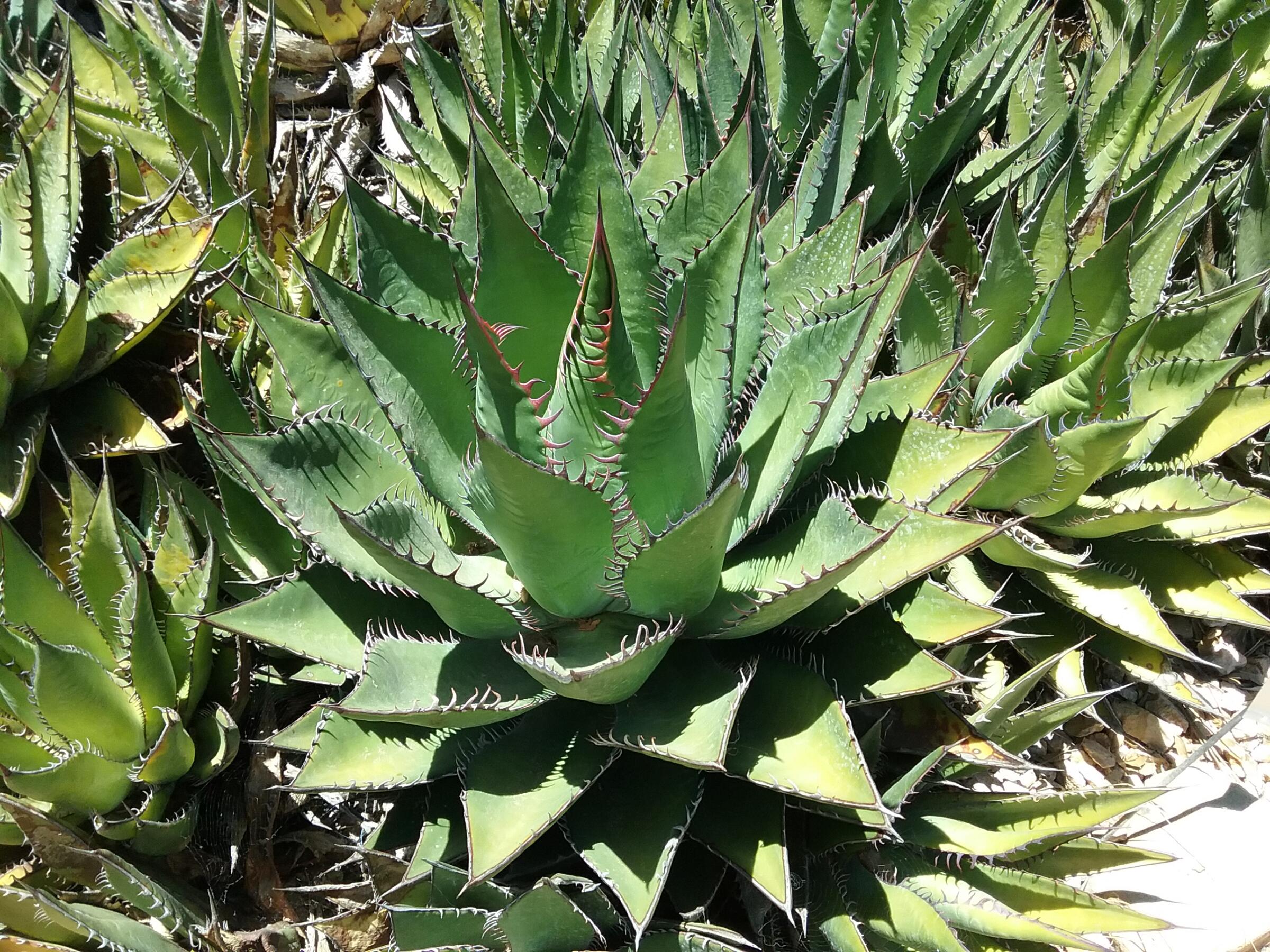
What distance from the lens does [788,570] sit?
1186 mm

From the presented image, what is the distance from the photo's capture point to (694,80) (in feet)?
6.41

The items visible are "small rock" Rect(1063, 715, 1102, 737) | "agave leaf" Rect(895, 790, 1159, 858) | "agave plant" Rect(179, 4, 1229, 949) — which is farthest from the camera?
"small rock" Rect(1063, 715, 1102, 737)

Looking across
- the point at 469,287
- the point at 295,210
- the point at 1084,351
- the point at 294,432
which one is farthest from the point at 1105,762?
the point at 295,210

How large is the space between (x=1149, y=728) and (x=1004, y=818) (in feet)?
1.97

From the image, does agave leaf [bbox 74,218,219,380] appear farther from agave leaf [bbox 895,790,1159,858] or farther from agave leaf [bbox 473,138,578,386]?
agave leaf [bbox 895,790,1159,858]

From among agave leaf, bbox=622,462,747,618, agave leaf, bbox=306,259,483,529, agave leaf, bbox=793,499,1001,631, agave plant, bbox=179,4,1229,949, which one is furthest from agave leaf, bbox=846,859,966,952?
agave leaf, bbox=306,259,483,529

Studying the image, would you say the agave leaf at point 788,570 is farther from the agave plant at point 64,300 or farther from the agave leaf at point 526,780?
the agave plant at point 64,300

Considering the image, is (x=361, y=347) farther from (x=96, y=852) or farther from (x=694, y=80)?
(x=694, y=80)

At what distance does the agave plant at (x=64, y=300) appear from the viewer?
1.59 meters

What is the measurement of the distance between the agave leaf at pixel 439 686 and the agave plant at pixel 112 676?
1.36ft

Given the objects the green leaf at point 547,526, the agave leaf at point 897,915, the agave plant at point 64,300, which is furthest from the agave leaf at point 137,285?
the agave leaf at point 897,915

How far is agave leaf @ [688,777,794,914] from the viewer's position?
1.18 metres

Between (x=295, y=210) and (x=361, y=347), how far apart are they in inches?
47.1

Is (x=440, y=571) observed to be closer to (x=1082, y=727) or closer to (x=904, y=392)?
(x=904, y=392)
